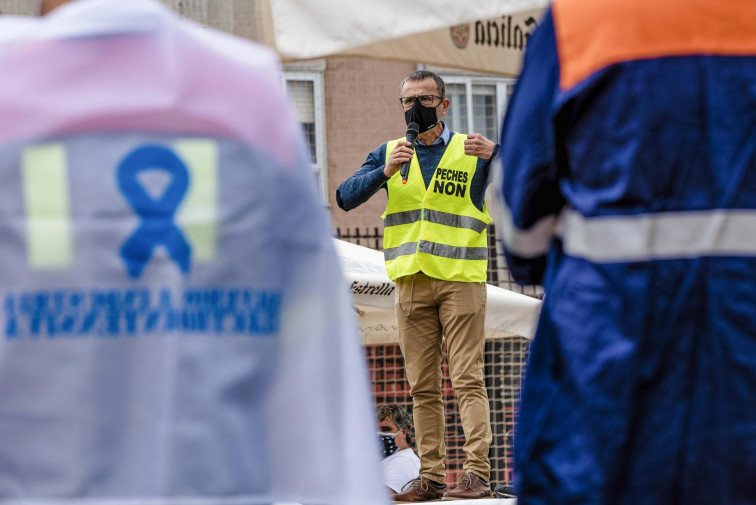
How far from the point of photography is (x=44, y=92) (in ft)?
7.05

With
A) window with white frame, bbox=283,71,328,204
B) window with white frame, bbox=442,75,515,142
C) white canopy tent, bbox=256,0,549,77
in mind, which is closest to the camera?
white canopy tent, bbox=256,0,549,77

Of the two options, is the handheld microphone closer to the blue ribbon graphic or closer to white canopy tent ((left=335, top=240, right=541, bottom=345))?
white canopy tent ((left=335, top=240, right=541, bottom=345))

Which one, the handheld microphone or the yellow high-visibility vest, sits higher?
the handheld microphone

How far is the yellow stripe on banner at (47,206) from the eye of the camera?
212 centimetres

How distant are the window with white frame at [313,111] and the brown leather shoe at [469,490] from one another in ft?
31.1

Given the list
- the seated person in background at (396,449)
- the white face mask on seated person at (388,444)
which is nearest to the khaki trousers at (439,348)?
the seated person in background at (396,449)

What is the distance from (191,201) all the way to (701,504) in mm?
1376

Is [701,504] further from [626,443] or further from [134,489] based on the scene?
[134,489]

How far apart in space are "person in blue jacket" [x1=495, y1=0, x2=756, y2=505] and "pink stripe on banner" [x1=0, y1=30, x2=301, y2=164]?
0.83 m

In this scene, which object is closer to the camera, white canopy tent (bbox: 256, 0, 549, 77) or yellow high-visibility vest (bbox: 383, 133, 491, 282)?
white canopy tent (bbox: 256, 0, 549, 77)

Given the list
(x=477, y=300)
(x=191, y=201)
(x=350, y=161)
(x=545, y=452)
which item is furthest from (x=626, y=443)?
(x=350, y=161)

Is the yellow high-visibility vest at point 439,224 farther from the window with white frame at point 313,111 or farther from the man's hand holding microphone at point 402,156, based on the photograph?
the window with white frame at point 313,111

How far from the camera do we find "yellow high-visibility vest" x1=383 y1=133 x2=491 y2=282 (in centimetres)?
610

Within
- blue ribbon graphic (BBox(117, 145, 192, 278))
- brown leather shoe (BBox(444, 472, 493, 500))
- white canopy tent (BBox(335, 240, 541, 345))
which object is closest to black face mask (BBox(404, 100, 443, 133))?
brown leather shoe (BBox(444, 472, 493, 500))
